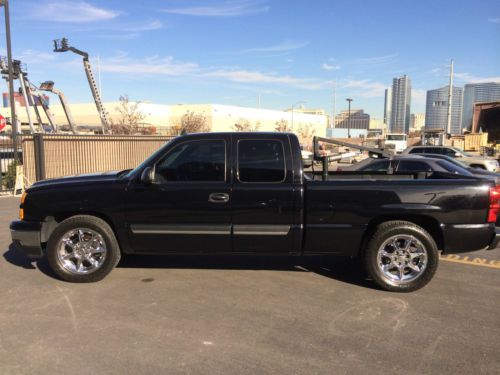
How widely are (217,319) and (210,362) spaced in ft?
2.57

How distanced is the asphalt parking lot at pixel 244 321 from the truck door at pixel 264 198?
556 mm

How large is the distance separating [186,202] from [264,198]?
2.90 feet

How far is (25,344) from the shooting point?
141 inches

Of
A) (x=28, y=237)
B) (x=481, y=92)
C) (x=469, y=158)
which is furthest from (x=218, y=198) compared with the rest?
(x=481, y=92)

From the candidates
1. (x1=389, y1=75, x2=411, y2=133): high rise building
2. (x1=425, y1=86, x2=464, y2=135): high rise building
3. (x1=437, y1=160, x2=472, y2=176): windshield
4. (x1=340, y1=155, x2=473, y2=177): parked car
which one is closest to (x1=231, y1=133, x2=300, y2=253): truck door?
(x1=340, y1=155, x2=473, y2=177): parked car

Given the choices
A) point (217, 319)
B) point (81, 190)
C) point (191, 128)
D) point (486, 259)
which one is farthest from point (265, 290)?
point (191, 128)

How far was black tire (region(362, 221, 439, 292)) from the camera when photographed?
475 centimetres

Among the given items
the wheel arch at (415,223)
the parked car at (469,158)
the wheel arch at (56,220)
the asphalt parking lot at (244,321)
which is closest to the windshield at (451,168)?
the asphalt parking lot at (244,321)

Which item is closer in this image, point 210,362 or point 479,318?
point 210,362

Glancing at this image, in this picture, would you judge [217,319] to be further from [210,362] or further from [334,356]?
[334,356]

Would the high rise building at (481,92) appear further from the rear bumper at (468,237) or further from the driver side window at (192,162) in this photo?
the driver side window at (192,162)

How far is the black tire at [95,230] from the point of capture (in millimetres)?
5004

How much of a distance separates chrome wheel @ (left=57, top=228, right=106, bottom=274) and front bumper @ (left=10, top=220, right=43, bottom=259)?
27cm

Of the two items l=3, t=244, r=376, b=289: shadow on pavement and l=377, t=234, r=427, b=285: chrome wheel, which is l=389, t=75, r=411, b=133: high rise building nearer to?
l=3, t=244, r=376, b=289: shadow on pavement
